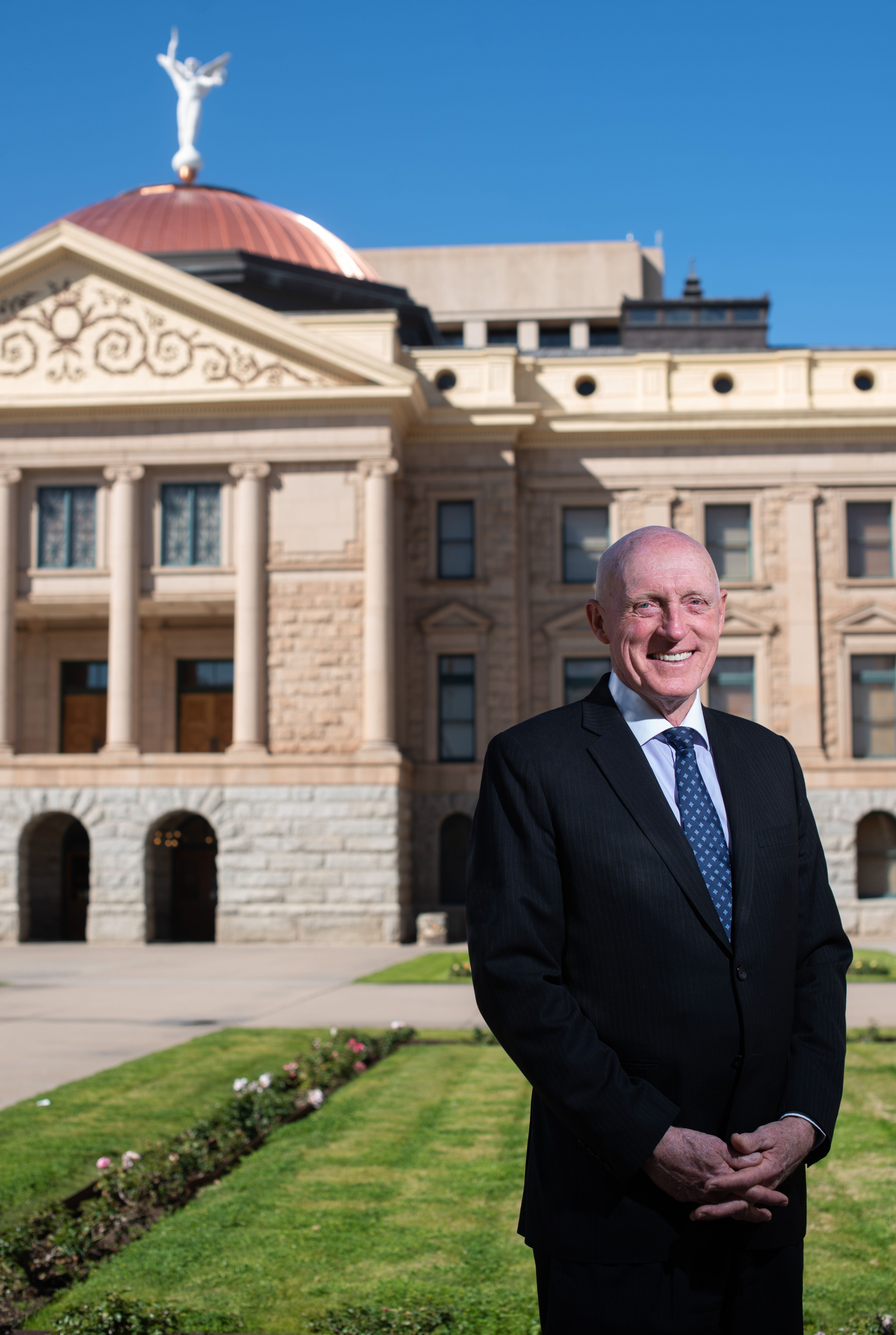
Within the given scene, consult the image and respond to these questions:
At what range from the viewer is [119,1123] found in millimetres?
9461

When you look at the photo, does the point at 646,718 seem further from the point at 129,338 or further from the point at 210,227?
the point at 210,227

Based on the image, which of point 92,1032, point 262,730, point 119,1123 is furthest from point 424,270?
point 119,1123

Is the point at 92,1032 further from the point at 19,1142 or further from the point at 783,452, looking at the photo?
the point at 783,452

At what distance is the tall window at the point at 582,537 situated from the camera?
118ft

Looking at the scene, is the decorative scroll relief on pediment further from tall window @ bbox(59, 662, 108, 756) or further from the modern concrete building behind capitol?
tall window @ bbox(59, 662, 108, 756)

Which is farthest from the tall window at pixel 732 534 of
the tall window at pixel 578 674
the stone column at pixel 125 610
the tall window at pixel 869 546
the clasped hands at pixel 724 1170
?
the clasped hands at pixel 724 1170

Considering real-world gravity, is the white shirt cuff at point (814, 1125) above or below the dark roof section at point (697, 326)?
below

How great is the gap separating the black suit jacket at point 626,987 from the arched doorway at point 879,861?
32.2 m

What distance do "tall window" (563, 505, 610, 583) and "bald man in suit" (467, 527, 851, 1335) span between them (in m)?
32.2

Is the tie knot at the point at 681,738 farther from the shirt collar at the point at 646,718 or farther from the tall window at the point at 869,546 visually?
the tall window at the point at 869,546

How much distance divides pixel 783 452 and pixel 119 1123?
29.6 metres

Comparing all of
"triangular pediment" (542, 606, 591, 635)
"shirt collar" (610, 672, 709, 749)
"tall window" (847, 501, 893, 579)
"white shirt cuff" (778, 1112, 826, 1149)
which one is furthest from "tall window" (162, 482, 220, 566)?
"white shirt cuff" (778, 1112, 826, 1149)

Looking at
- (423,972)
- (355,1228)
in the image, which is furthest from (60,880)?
(355,1228)

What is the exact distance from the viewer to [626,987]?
3523mm
